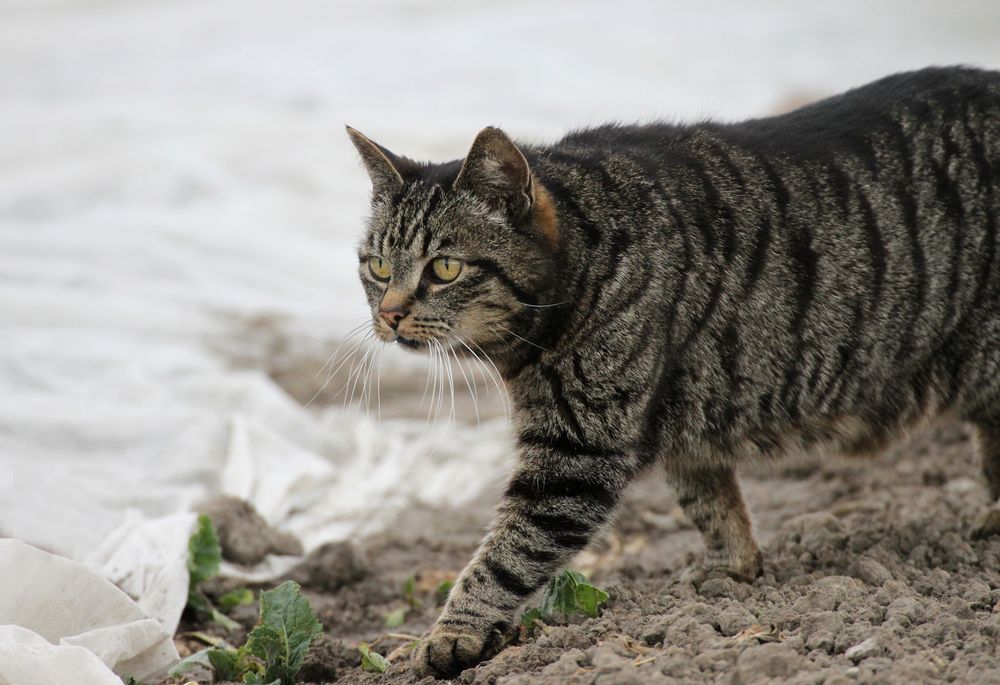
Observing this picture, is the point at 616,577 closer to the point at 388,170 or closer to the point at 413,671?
the point at 413,671

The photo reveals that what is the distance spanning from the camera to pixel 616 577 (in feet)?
12.8

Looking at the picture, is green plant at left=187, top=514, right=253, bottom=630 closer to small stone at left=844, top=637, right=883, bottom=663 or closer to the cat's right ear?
the cat's right ear

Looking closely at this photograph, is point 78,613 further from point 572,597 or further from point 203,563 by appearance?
point 572,597

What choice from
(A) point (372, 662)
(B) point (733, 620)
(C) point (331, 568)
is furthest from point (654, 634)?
(C) point (331, 568)

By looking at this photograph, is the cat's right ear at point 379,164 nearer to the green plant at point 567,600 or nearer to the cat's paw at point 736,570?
the green plant at point 567,600

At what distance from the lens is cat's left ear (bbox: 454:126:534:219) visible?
2.89 metres

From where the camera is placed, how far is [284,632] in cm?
286

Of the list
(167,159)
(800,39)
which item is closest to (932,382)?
(167,159)

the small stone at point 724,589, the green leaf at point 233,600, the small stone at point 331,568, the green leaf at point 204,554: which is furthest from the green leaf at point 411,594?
the small stone at point 724,589

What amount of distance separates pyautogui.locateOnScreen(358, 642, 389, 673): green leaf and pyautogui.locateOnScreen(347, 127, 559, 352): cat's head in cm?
81

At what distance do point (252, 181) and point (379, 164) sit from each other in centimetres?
413

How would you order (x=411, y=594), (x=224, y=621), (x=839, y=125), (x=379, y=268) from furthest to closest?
(x=411, y=594) < (x=224, y=621) < (x=839, y=125) < (x=379, y=268)

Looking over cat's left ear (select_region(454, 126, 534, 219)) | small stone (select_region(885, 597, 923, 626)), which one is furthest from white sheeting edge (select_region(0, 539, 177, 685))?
small stone (select_region(885, 597, 923, 626))

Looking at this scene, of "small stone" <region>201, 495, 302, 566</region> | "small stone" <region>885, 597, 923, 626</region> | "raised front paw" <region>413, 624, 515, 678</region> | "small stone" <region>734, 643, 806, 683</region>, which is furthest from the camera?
"small stone" <region>201, 495, 302, 566</region>
